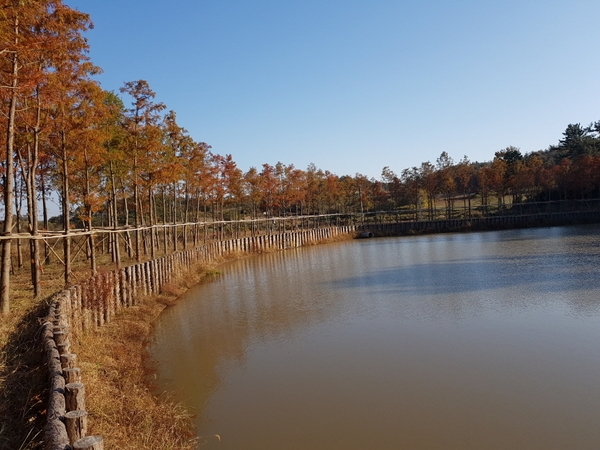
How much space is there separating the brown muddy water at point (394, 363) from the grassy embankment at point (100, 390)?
2.02ft

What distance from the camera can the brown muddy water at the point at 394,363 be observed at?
697 cm

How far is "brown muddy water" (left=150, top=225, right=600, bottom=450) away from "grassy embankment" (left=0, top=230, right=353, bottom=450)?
615 mm

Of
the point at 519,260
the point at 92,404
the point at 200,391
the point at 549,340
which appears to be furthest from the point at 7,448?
the point at 519,260

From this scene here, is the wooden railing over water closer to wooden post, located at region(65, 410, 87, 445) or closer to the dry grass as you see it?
wooden post, located at region(65, 410, 87, 445)

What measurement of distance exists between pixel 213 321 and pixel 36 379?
7601 millimetres

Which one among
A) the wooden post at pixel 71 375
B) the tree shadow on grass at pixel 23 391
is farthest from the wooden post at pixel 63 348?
the wooden post at pixel 71 375

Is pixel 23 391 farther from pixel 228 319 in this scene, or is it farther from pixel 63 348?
pixel 228 319

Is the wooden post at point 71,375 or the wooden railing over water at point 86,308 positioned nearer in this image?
the wooden railing over water at point 86,308

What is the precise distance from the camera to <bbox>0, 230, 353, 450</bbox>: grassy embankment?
19.0 feet

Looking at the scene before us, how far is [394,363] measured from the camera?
9797mm

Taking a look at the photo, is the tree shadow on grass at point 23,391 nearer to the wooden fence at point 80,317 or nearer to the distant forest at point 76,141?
the wooden fence at point 80,317

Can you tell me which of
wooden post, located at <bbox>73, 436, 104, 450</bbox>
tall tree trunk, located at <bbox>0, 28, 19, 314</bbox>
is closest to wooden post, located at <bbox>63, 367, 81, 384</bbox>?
wooden post, located at <bbox>73, 436, 104, 450</bbox>

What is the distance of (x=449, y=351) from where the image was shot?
1031cm

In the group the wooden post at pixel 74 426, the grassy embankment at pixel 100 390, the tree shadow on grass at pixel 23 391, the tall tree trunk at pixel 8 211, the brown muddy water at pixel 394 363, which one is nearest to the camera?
the wooden post at pixel 74 426
